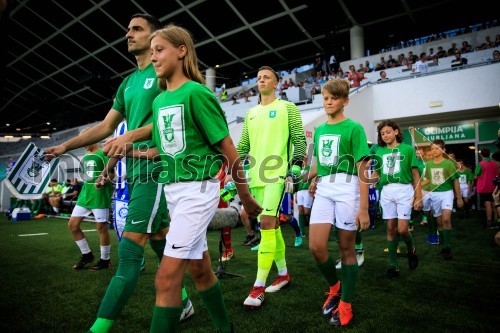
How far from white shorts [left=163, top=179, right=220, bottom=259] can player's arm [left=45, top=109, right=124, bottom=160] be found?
0.96 m

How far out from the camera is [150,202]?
2.21 metres

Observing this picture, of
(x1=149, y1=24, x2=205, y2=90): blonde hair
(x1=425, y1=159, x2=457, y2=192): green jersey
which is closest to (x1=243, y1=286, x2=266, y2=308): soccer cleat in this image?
(x1=149, y1=24, x2=205, y2=90): blonde hair

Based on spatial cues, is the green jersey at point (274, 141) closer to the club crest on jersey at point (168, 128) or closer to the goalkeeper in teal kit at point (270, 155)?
the goalkeeper in teal kit at point (270, 155)

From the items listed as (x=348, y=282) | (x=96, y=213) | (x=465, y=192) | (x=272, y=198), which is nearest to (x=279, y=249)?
(x=272, y=198)

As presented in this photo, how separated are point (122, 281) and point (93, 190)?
3.21 metres

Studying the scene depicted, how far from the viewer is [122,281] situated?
2.02 metres

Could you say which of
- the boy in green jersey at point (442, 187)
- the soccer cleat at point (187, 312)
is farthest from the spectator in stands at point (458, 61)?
the soccer cleat at point (187, 312)

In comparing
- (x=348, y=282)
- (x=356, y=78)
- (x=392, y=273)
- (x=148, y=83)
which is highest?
(x=356, y=78)

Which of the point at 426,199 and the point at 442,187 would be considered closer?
the point at 442,187

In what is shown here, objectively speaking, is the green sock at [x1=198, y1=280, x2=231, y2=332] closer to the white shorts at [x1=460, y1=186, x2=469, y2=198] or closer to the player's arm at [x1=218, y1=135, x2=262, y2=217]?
the player's arm at [x1=218, y1=135, x2=262, y2=217]

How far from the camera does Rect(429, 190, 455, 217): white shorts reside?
5.75 meters

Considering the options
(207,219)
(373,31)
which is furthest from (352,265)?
(373,31)

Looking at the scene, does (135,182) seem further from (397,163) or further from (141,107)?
(397,163)

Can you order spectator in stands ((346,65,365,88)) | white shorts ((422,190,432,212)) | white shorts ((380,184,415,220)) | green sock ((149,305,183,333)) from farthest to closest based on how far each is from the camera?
spectator in stands ((346,65,365,88)), white shorts ((422,190,432,212)), white shorts ((380,184,415,220)), green sock ((149,305,183,333))
